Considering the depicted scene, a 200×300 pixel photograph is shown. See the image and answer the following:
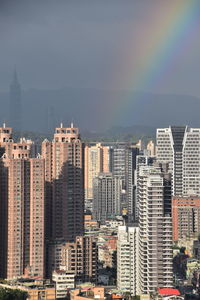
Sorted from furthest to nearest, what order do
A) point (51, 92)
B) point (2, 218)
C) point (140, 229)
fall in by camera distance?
point (51, 92), point (2, 218), point (140, 229)

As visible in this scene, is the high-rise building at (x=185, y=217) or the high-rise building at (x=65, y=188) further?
the high-rise building at (x=185, y=217)

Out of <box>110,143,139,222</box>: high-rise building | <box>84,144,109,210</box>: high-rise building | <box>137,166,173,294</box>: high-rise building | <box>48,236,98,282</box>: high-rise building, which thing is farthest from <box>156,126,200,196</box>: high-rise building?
<box>137,166,173,294</box>: high-rise building

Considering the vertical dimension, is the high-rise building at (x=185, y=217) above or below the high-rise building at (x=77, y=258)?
above

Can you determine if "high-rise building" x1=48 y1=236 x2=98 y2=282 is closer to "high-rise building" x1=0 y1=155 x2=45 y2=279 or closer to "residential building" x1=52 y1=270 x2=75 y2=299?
"high-rise building" x1=0 y1=155 x2=45 y2=279

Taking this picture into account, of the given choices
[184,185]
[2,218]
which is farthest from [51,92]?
[2,218]

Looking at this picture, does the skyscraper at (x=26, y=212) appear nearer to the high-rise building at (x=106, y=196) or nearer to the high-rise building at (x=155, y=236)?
the high-rise building at (x=155, y=236)

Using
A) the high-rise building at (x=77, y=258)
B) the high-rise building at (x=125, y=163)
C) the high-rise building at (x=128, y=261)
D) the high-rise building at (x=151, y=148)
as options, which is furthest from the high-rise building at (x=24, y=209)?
the high-rise building at (x=151, y=148)

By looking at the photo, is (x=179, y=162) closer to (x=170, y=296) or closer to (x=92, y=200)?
(x=92, y=200)
